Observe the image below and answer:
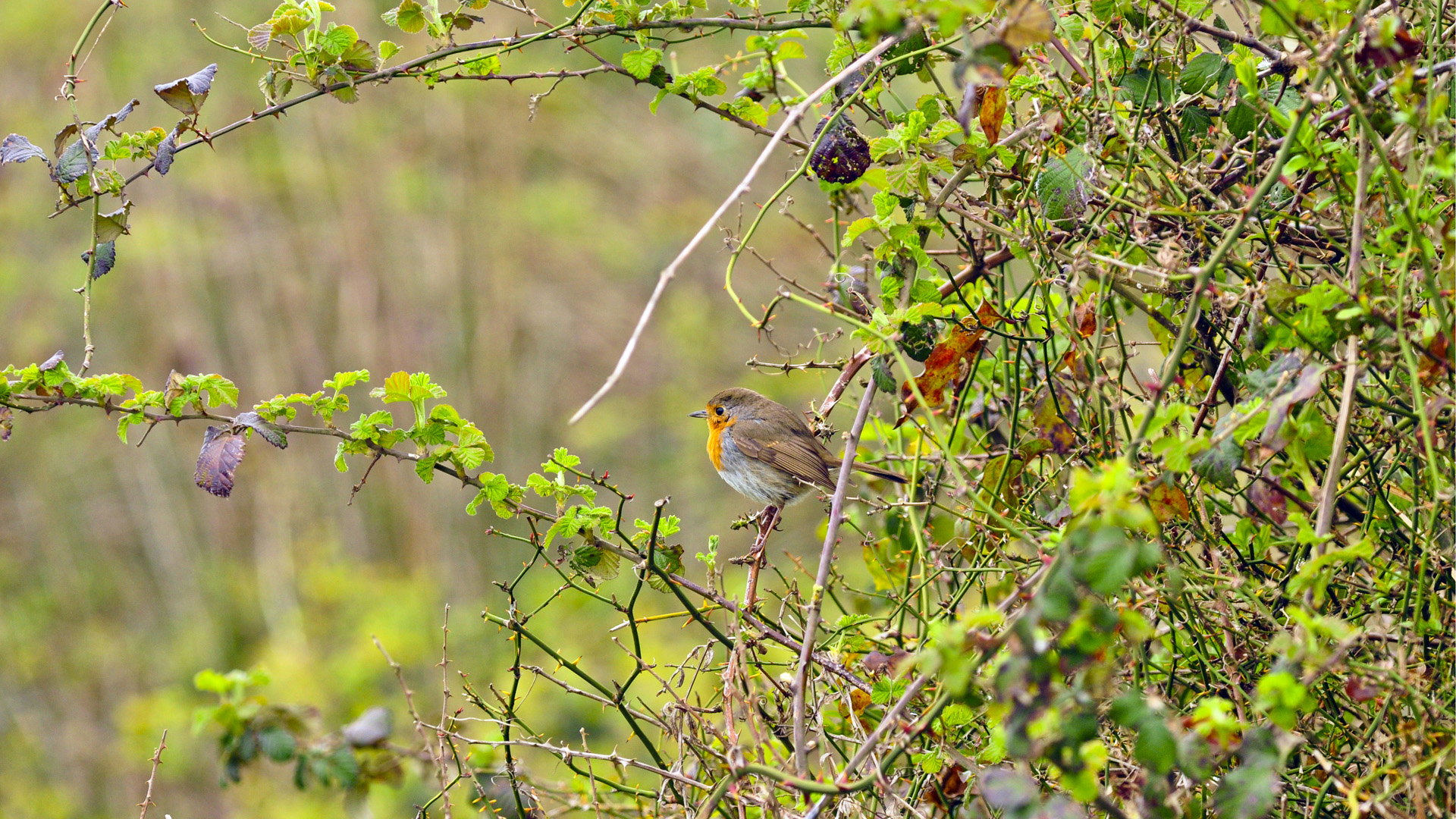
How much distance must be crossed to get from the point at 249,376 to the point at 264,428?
6012 mm

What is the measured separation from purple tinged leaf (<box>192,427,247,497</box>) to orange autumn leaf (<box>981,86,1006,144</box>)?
4.25 ft

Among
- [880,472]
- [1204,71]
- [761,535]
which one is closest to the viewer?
[1204,71]

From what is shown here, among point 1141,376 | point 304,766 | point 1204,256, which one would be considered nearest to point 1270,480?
point 1204,256

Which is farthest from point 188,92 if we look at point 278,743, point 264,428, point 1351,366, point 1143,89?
point 1351,366

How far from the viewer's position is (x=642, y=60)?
203 centimetres

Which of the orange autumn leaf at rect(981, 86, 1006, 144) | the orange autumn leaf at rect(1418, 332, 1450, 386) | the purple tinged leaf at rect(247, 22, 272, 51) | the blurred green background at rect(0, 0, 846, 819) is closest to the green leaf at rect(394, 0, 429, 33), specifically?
the purple tinged leaf at rect(247, 22, 272, 51)

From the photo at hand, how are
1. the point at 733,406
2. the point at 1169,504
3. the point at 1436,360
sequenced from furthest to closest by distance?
the point at 733,406
the point at 1169,504
the point at 1436,360

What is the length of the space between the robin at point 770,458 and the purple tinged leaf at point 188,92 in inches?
87.6

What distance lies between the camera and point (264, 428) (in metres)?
1.91

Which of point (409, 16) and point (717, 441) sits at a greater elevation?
point (717, 441)

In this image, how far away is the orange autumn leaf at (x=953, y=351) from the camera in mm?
2016

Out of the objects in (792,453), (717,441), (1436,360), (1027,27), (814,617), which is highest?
(717,441)

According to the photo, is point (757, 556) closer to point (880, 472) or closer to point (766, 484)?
point (880, 472)

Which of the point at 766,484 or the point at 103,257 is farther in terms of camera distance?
the point at 766,484
